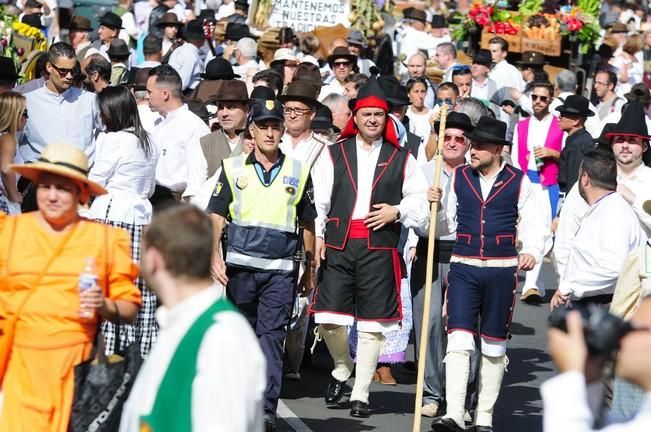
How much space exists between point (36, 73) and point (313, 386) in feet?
16.6

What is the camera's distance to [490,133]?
9.18m

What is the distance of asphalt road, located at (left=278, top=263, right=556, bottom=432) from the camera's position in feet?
30.6

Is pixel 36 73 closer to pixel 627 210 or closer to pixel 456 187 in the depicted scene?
pixel 456 187

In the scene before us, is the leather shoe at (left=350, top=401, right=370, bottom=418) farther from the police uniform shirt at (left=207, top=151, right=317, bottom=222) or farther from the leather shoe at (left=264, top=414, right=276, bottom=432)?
the police uniform shirt at (left=207, top=151, right=317, bottom=222)

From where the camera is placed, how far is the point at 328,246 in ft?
31.1

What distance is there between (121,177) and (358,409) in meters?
2.19

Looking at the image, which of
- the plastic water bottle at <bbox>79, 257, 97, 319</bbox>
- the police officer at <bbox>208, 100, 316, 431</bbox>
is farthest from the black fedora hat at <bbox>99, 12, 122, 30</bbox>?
the plastic water bottle at <bbox>79, 257, 97, 319</bbox>

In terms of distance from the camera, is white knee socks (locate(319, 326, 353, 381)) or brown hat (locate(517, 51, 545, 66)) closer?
white knee socks (locate(319, 326, 353, 381))

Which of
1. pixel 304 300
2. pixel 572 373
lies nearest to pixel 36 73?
pixel 304 300

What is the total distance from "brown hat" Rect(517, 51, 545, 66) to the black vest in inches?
447

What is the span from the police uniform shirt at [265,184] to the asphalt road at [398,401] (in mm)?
1416

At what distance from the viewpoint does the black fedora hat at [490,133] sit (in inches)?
361

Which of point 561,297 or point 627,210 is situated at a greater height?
point 627,210

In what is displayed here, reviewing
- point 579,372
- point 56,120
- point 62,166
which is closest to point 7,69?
point 56,120
